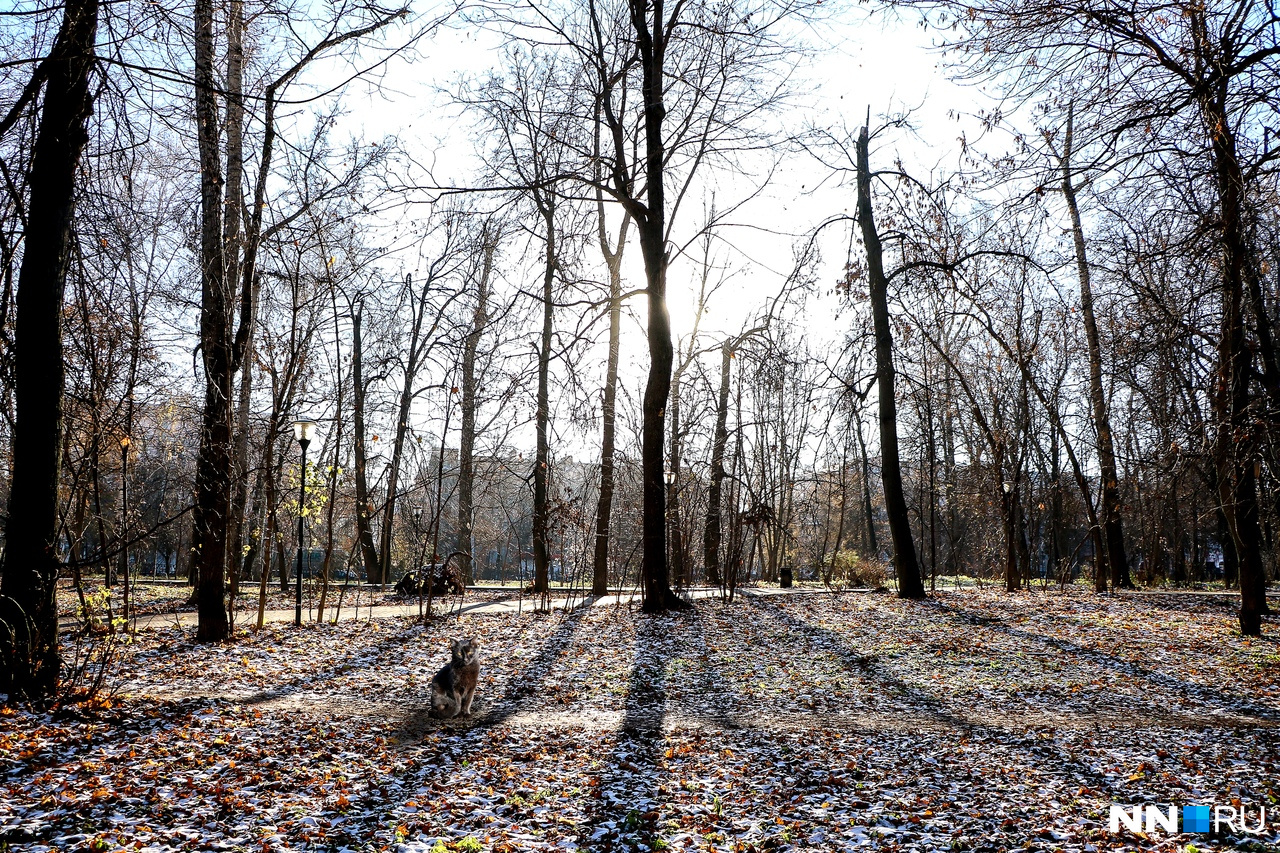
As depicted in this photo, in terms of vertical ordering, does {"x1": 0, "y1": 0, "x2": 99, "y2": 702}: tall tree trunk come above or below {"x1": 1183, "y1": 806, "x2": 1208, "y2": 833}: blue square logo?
above

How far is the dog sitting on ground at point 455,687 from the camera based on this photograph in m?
6.15

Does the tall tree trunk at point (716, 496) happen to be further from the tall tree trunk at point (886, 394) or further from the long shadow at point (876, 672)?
the long shadow at point (876, 672)

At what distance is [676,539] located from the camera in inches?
651

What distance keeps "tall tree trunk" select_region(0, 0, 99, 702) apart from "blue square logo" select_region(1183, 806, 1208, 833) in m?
7.10

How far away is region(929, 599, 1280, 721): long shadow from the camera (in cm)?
639

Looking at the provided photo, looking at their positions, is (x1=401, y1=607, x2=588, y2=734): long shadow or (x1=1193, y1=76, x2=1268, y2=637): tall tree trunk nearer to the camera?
(x1=401, y1=607, x2=588, y2=734): long shadow

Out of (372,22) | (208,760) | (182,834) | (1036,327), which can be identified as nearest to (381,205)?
(372,22)

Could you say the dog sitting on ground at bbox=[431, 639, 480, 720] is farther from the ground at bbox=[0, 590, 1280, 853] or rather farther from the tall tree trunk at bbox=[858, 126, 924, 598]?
the tall tree trunk at bbox=[858, 126, 924, 598]

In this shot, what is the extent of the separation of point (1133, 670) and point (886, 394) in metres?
7.02

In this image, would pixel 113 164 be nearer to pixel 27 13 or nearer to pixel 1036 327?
pixel 27 13

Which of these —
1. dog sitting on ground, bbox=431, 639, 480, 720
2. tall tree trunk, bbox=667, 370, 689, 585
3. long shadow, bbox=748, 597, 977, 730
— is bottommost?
long shadow, bbox=748, 597, 977, 730

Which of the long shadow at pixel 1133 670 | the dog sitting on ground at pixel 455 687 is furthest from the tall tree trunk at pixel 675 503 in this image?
the dog sitting on ground at pixel 455 687

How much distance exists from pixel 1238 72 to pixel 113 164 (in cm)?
764

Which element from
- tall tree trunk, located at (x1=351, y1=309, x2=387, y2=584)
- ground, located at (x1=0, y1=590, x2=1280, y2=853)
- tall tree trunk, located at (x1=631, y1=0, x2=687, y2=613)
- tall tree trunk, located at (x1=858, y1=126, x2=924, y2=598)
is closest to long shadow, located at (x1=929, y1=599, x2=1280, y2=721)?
ground, located at (x1=0, y1=590, x2=1280, y2=853)
